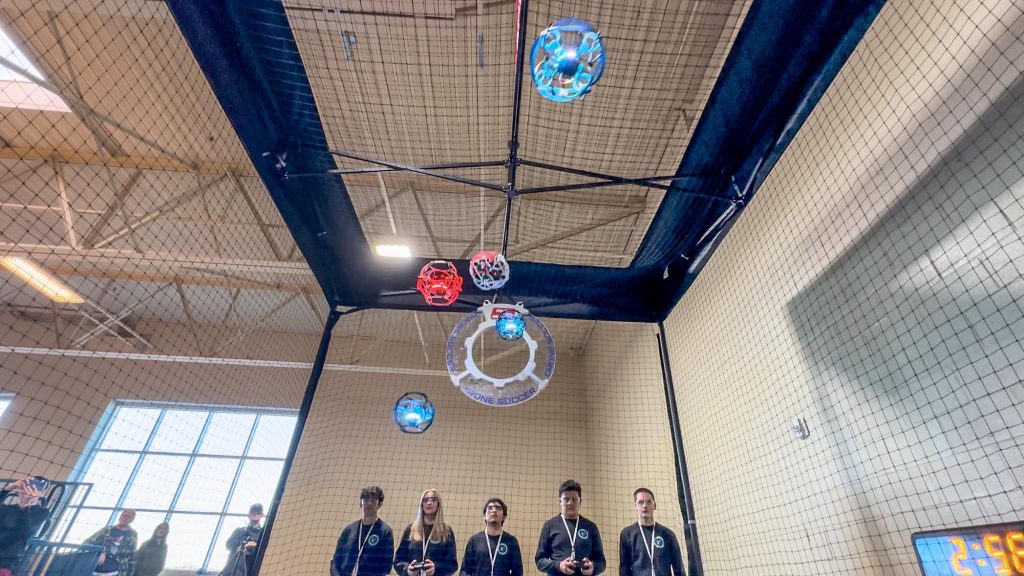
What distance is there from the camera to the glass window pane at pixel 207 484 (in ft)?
25.6

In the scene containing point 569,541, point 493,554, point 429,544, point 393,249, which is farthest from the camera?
point 393,249

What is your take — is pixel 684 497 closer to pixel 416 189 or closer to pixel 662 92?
pixel 662 92

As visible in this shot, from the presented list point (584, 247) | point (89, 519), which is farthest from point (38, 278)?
point (584, 247)

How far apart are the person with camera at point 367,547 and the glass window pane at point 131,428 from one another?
7.26 metres

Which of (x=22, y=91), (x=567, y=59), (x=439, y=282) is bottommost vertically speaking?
(x=439, y=282)

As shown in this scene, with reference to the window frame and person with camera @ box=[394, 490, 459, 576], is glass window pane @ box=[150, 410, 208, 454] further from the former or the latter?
person with camera @ box=[394, 490, 459, 576]

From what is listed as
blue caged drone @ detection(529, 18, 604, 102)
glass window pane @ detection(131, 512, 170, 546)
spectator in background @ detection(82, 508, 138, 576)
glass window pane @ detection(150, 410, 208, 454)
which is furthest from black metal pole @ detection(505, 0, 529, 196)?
glass window pane @ detection(150, 410, 208, 454)

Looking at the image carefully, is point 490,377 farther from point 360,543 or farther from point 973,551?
point 973,551

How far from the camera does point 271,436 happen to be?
8.69 meters

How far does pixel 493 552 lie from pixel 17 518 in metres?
4.14

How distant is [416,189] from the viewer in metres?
5.18

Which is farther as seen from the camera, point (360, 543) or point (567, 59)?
point (360, 543)

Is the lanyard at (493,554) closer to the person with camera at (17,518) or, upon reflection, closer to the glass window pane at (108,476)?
the person with camera at (17,518)

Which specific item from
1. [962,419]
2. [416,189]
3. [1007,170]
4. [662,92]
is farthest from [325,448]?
[1007,170]
